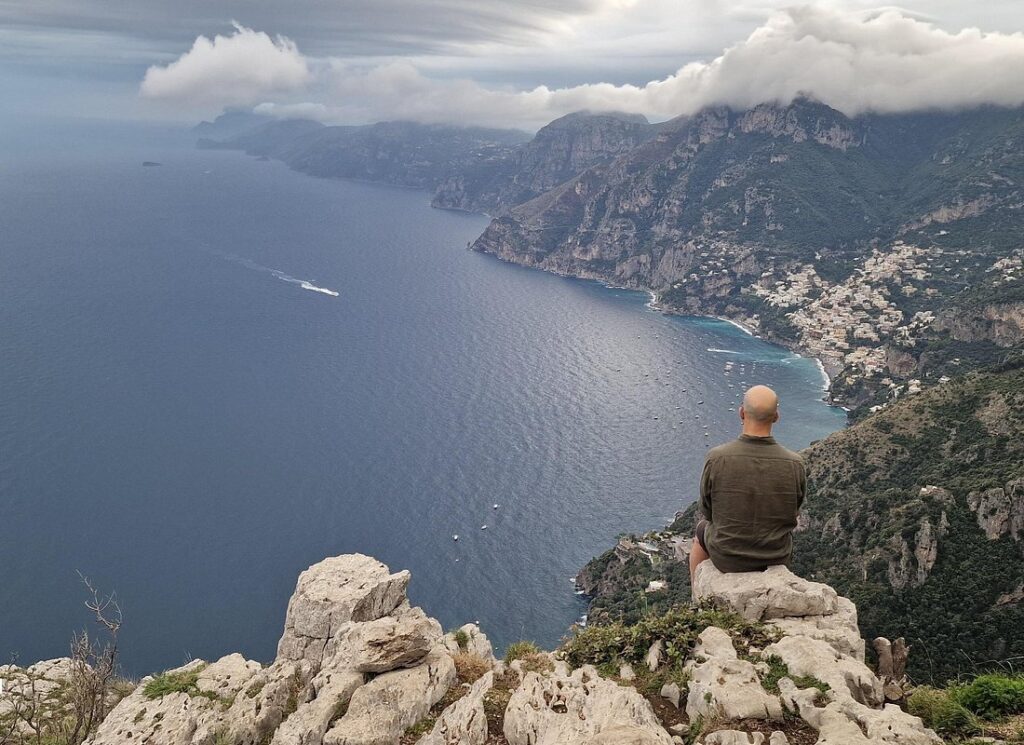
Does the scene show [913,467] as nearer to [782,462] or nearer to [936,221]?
[782,462]

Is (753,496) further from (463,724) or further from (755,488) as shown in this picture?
(463,724)

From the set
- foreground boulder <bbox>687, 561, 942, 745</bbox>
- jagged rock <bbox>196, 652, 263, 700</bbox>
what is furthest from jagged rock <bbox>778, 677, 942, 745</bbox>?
jagged rock <bbox>196, 652, 263, 700</bbox>

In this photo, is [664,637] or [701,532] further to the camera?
[701,532]

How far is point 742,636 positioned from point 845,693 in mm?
1791

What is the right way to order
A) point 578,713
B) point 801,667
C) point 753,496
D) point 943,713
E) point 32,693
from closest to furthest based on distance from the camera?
point 943,713 → point 801,667 → point 753,496 → point 578,713 → point 32,693

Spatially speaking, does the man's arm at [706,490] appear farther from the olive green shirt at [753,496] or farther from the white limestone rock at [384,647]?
the white limestone rock at [384,647]

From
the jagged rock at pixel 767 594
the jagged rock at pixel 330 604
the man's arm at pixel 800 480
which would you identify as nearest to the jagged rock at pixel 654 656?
the jagged rock at pixel 767 594

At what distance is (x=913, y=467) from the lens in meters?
62.3

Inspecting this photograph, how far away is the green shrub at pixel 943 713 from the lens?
7.88 meters

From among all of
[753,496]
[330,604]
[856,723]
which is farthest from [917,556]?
[856,723]

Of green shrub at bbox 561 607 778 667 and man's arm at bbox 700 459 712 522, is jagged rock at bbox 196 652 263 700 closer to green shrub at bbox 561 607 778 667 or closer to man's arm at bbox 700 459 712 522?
green shrub at bbox 561 607 778 667

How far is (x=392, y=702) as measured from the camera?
35.4ft

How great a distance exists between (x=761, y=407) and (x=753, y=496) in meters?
1.27

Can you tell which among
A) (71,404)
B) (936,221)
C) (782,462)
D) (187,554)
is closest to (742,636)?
(782,462)
